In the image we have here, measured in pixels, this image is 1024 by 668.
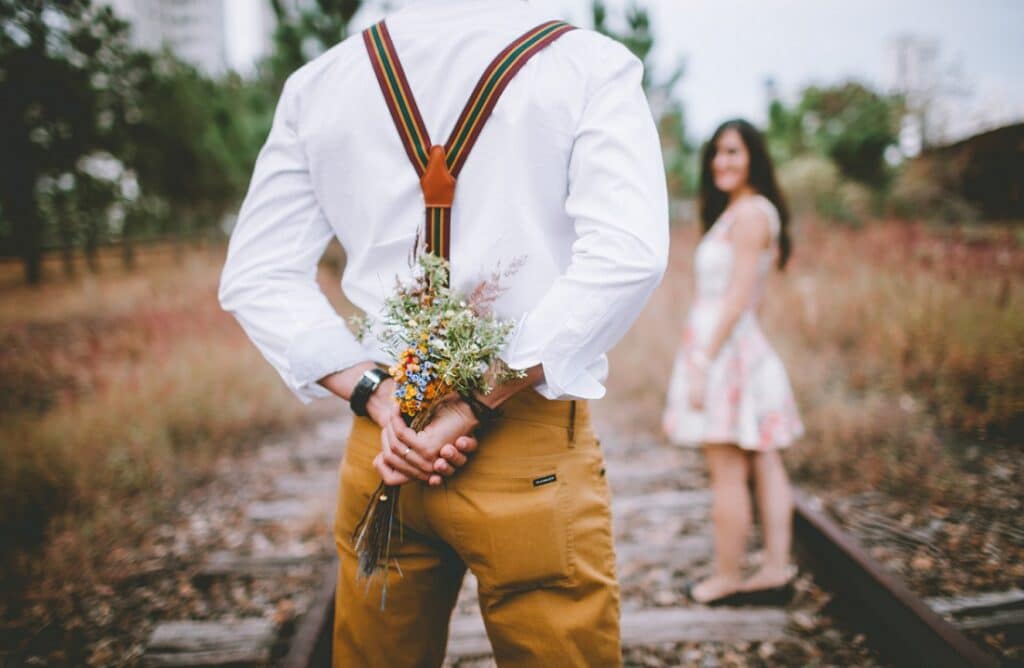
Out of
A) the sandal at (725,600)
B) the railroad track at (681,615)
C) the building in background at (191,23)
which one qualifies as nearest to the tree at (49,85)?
the railroad track at (681,615)

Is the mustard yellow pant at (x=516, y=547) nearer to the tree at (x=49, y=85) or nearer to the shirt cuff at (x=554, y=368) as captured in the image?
the shirt cuff at (x=554, y=368)

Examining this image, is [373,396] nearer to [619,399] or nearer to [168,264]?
[619,399]

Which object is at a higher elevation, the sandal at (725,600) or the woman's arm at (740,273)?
the woman's arm at (740,273)

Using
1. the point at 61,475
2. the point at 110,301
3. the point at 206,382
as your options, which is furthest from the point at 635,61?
the point at 110,301

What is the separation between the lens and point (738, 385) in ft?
9.03

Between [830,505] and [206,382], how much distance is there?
5.56m

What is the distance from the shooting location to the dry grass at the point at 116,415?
12.3 feet

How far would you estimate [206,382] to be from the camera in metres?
5.71

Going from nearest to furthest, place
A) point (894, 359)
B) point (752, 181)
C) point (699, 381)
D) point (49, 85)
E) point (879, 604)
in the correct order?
point (879, 604) → point (699, 381) → point (752, 181) → point (49, 85) → point (894, 359)

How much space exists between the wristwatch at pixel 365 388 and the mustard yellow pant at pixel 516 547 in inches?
2.7

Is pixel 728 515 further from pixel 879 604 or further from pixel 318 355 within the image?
pixel 318 355

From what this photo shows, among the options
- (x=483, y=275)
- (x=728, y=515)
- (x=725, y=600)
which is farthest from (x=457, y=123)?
(x=725, y=600)

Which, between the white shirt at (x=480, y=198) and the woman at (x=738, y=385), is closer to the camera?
the white shirt at (x=480, y=198)

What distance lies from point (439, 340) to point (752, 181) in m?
2.32
